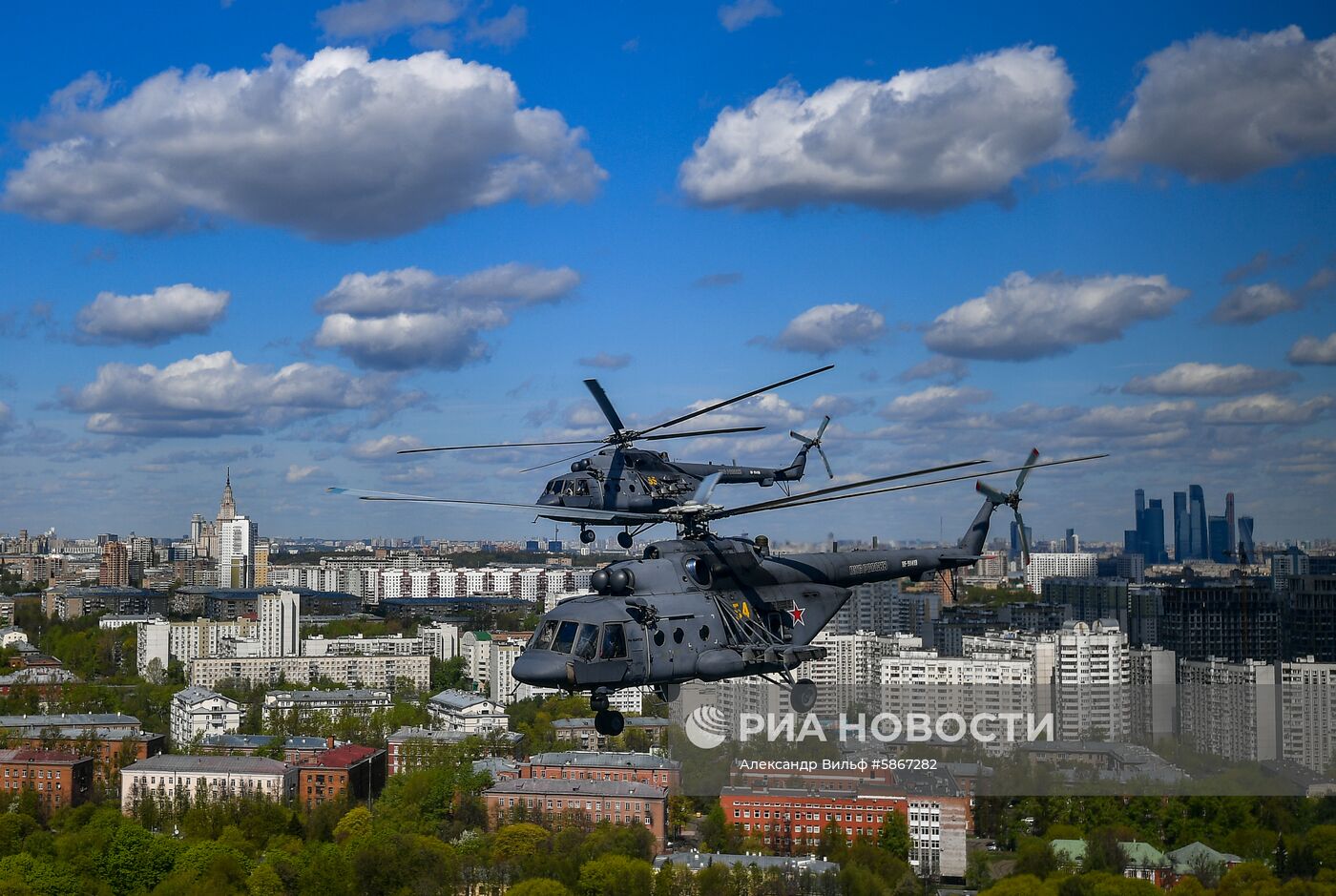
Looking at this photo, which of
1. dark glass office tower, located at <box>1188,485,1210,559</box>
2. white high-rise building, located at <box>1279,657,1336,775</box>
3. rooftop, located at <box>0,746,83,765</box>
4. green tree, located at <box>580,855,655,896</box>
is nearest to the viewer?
green tree, located at <box>580,855,655,896</box>

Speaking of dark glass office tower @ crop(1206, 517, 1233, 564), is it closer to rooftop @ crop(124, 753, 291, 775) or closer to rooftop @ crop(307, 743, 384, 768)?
rooftop @ crop(307, 743, 384, 768)

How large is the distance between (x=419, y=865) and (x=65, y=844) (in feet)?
27.1

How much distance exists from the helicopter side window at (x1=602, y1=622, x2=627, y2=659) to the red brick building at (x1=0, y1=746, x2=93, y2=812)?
37474 millimetres

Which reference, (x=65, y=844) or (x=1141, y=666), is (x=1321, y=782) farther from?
(x=65, y=844)

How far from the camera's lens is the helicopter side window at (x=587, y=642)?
881 centimetres

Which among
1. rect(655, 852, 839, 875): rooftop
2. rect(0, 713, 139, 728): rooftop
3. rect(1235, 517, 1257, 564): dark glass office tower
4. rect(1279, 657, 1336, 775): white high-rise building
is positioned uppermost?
rect(1235, 517, 1257, 564): dark glass office tower

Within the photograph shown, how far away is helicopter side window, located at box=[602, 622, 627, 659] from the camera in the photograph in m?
8.90

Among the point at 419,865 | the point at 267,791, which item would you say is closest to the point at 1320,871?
the point at 419,865

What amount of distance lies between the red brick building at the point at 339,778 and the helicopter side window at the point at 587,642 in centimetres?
3321

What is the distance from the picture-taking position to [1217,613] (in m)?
51.9

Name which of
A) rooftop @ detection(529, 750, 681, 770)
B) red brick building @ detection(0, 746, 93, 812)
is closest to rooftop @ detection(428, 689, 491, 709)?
rooftop @ detection(529, 750, 681, 770)

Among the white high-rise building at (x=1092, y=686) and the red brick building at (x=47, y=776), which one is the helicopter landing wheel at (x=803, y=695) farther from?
the red brick building at (x=47, y=776)

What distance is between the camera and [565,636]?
29.1ft

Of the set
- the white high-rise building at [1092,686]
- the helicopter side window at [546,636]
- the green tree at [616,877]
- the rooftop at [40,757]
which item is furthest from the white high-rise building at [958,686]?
the helicopter side window at [546,636]
